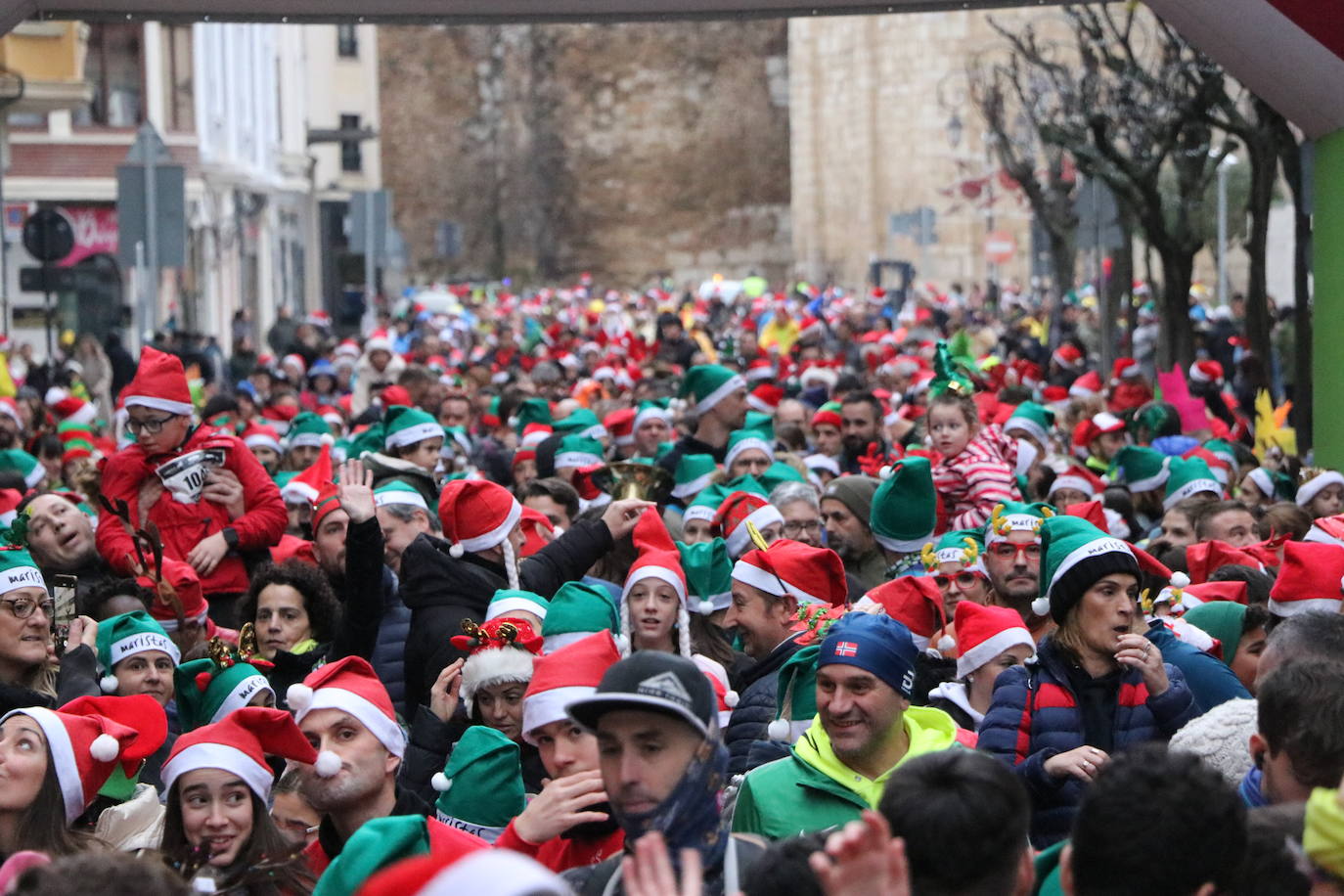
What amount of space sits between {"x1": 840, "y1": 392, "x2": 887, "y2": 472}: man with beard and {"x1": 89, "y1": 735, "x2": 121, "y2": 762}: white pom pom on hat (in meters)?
7.96

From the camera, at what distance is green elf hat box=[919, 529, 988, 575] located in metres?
7.72

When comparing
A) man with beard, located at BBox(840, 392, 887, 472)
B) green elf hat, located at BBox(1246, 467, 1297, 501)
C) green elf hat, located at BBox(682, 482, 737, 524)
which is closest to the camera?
green elf hat, located at BBox(682, 482, 737, 524)

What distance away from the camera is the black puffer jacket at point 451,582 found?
23.8ft

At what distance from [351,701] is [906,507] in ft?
12.2

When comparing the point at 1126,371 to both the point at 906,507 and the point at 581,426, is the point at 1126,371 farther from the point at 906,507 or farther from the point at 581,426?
the point at 906,507

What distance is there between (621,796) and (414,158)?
62.8m

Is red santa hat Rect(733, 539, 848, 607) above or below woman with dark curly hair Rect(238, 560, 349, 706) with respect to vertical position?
above

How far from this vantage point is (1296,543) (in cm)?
711

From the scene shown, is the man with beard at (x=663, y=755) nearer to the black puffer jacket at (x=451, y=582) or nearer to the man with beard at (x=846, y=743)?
the man with beard at (x=846, y=743)

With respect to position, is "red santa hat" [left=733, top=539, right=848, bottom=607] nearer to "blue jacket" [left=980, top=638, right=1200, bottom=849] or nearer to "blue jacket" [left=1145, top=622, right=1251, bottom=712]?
"blue jacket" [left=1145, top=622, right=1251, bottom=712]


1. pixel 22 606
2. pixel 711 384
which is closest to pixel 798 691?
pixel 22 606

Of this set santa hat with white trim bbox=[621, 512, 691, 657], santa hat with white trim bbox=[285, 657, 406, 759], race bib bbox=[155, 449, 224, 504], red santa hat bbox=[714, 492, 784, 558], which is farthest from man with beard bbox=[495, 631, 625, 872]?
race bib bbox=[155, 449, 224, 504]

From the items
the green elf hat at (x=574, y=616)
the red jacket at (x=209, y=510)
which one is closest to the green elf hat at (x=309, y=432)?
the red jacket at (x=209, y=510)

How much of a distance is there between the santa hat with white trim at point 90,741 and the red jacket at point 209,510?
3283 mm
